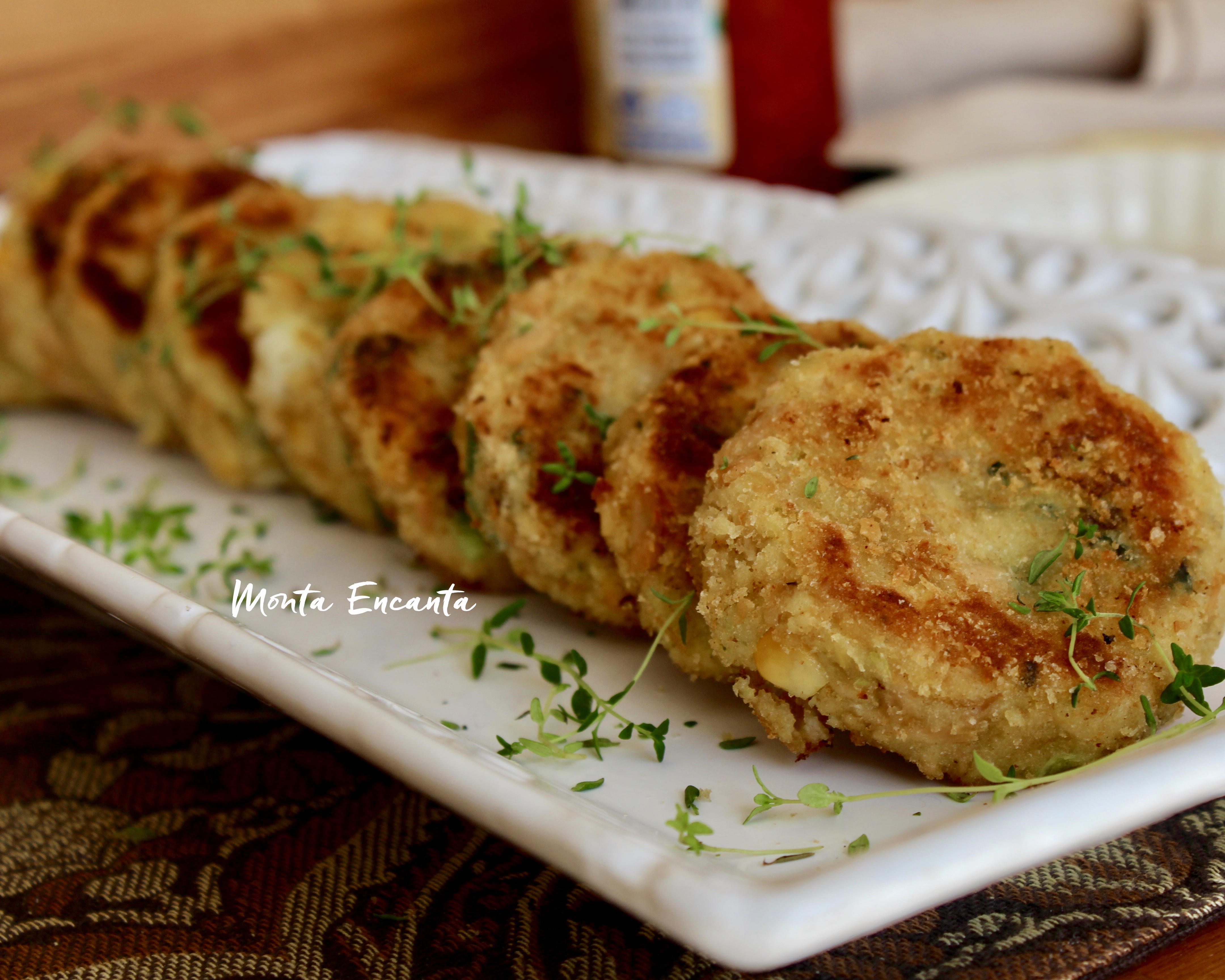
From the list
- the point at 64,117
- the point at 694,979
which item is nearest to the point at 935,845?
the point at 694,979

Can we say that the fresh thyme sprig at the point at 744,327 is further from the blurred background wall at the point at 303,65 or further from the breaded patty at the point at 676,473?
the blurred background wall at the point at 303,65

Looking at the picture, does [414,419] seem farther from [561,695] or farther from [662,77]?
[662,77]

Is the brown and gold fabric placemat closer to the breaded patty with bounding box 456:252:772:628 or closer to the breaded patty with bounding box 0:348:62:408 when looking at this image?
the breaded patty with bounding box 456:252:772:628

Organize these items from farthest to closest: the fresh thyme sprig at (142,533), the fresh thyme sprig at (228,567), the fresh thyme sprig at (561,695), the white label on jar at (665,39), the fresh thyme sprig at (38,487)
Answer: the white label on jar at (665,39) < the fresh thyme sprig at (38,487) < the fresh thyme sprig at (142,533) < the fresh thyme sprig at (228,567) < the fresh thyme sprig at (561,695)

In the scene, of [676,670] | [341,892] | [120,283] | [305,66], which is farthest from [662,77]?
[341,892]

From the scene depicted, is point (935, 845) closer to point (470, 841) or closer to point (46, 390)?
point (470, 841)

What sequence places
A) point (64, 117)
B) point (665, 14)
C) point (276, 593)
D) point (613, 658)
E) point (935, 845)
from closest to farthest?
point (935, 845), point (613, 658), point (276, 593), point (665, 14), point (64, 117)

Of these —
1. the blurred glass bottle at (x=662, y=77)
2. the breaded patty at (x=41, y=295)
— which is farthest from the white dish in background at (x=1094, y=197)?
the breaded patty at (x=41, y=295)
